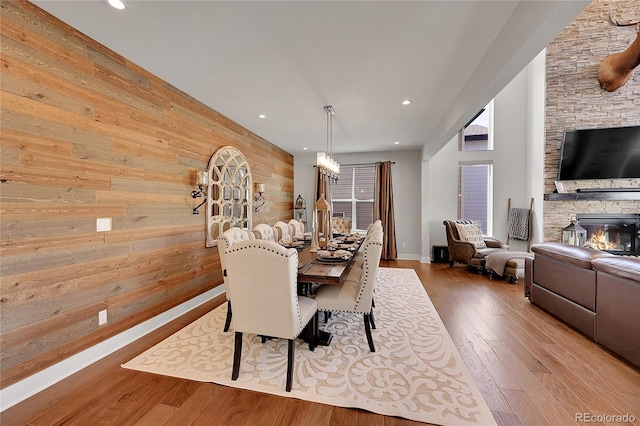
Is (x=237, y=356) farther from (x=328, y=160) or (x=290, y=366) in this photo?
(x=328, y=160)

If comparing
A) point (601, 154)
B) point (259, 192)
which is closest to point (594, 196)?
point (601, 154)

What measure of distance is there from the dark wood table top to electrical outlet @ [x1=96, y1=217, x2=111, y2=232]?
1.77 meters

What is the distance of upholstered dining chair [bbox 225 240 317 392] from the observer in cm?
176

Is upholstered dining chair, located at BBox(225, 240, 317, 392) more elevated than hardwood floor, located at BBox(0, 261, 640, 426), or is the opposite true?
upholstered dining chair, located at BBox(225, 240, 317, 392)

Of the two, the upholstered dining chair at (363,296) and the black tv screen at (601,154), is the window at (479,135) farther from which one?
the upholstered dining chair at (363,296)

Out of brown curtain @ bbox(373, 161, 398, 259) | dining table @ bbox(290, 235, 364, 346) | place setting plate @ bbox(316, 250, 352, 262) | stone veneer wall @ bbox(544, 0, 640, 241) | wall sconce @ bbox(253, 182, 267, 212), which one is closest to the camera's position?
dining table @ bbox(290, 235, 364, 346)

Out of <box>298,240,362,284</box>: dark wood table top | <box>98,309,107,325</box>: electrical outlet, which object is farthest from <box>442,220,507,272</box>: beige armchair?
<box>98,309,107,325</box>: electrical outlet

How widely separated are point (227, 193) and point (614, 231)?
7376mm

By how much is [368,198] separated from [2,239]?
6.13 metres

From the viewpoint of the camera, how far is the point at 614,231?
16.7ft

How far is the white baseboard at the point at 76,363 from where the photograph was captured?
1.71 m

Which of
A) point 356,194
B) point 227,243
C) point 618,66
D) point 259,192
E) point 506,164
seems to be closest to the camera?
point 227,243

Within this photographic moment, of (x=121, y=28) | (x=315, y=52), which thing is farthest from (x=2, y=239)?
(x=315, y=52)

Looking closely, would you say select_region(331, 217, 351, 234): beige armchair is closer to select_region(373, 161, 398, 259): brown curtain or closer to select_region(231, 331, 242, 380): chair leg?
select_region(373, 161, 398, 259): brown curtain
